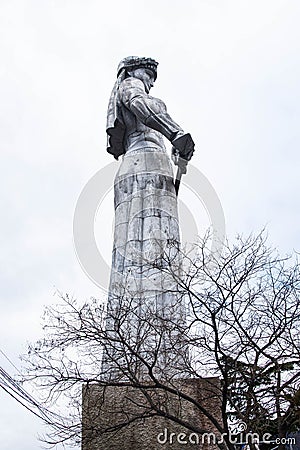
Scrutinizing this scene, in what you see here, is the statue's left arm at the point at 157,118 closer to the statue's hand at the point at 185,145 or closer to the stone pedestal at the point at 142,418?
the statue's hand at the point at 185,145

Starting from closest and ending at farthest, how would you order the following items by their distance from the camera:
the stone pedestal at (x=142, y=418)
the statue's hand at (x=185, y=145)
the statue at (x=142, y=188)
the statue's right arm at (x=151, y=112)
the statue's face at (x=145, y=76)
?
the stone pedestal at (x=142, y=418), the statue at (x=142, y=188), the statue's hand at (x=185, y=145), the statue's right arm at (x=151, y=112), the statue's face at (x=145, y=76)

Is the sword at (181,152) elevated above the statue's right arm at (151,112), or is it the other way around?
the statue's right arm at (151,112)

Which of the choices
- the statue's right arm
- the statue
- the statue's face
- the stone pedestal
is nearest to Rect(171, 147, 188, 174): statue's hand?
the statue

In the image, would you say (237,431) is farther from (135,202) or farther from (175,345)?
(135,202)

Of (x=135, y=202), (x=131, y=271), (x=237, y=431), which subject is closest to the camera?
(x=237, y=431)

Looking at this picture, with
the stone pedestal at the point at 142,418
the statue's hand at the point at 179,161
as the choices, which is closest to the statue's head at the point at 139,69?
the statue's hand at the point at 179,161

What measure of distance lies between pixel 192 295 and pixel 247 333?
2.73 ft

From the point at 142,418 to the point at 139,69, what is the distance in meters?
7.07

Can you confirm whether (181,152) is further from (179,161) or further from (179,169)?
(179,169)

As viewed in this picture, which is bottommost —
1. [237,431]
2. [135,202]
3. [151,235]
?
[237,431]

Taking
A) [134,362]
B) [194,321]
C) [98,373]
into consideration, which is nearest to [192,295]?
[194,321]

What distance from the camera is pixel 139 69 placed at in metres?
12.8

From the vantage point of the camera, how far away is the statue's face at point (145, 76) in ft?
41.5

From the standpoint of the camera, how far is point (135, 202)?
11367 millimetres
